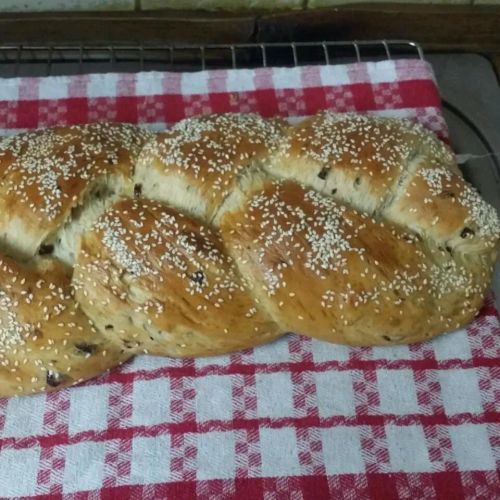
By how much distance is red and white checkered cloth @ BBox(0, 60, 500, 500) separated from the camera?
1098 millimetres

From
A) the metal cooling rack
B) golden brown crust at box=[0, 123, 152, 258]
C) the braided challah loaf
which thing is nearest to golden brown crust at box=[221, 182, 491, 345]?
the braided challah loaf

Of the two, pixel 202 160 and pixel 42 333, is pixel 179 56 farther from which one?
pixel 42 333

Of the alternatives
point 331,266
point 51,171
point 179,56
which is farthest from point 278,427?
point 179,56

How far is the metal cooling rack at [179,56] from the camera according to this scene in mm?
1618

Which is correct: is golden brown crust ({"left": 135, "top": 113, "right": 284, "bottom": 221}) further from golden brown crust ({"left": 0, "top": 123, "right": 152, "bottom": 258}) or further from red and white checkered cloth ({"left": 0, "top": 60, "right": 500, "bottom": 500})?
red and white checkered cloth ({"left": 0, "top": 60, "right": 500, "bottom": 500})

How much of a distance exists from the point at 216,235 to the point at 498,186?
731 mm

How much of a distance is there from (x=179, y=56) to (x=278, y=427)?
99 cm

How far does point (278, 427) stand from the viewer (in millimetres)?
1143

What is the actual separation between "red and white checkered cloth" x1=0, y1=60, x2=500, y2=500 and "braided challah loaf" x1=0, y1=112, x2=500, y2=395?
6cm

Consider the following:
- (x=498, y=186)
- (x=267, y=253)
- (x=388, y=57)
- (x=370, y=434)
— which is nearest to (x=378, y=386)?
(x=370, y=434)

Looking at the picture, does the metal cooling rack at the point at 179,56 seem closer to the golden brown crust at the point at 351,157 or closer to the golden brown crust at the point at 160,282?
the golden brown crust at the point at 351,157

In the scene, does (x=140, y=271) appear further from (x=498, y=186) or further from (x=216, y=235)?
(x=498, y=186)

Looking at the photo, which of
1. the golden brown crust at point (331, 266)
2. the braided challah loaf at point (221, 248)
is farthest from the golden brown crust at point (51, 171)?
the golden brown crust at point (331, 266)

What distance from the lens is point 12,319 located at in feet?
3.52
